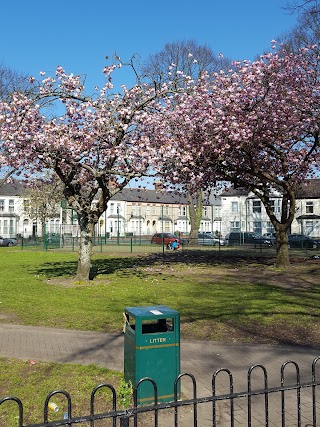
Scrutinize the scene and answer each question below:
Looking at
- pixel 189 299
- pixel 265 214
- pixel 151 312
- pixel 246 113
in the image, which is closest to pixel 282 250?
pixel 246 113

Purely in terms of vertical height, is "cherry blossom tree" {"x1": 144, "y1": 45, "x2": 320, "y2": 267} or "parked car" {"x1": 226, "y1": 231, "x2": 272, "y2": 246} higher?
"cherry blossom tree" {"x1": 144, "y1": 45, "x2": 320, "y2": 267}

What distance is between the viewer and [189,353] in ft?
23.8

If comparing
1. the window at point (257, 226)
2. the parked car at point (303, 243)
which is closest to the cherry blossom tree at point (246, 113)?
the parked car at point (303, 243)

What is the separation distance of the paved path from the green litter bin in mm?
459

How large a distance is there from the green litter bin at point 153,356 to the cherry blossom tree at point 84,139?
32.0 feet

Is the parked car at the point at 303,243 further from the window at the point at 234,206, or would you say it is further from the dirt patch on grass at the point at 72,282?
the dirt patch on grass at the point at 72,282

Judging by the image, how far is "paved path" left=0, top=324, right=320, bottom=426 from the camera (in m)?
6.18

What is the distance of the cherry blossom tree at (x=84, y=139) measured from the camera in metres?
14.3

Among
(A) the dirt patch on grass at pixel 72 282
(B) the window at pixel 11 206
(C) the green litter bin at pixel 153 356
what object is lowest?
(A) the dirt patch on grass at pixel 72 282

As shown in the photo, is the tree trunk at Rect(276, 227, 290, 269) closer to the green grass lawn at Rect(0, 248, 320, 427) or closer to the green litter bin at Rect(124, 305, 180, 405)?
the green grass lawn at Rect(0, 248, 320, 427)

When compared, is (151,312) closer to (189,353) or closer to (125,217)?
(189,353)

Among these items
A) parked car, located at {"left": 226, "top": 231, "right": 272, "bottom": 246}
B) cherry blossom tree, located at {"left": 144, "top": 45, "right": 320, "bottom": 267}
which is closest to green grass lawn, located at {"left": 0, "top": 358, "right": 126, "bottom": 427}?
cherry blossom tree, located at {"left": 144, "top": 45, "right": 320, "bottom": 267}

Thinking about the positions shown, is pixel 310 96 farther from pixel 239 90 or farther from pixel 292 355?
pixel 292 355

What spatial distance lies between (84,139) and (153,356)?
10788mm
